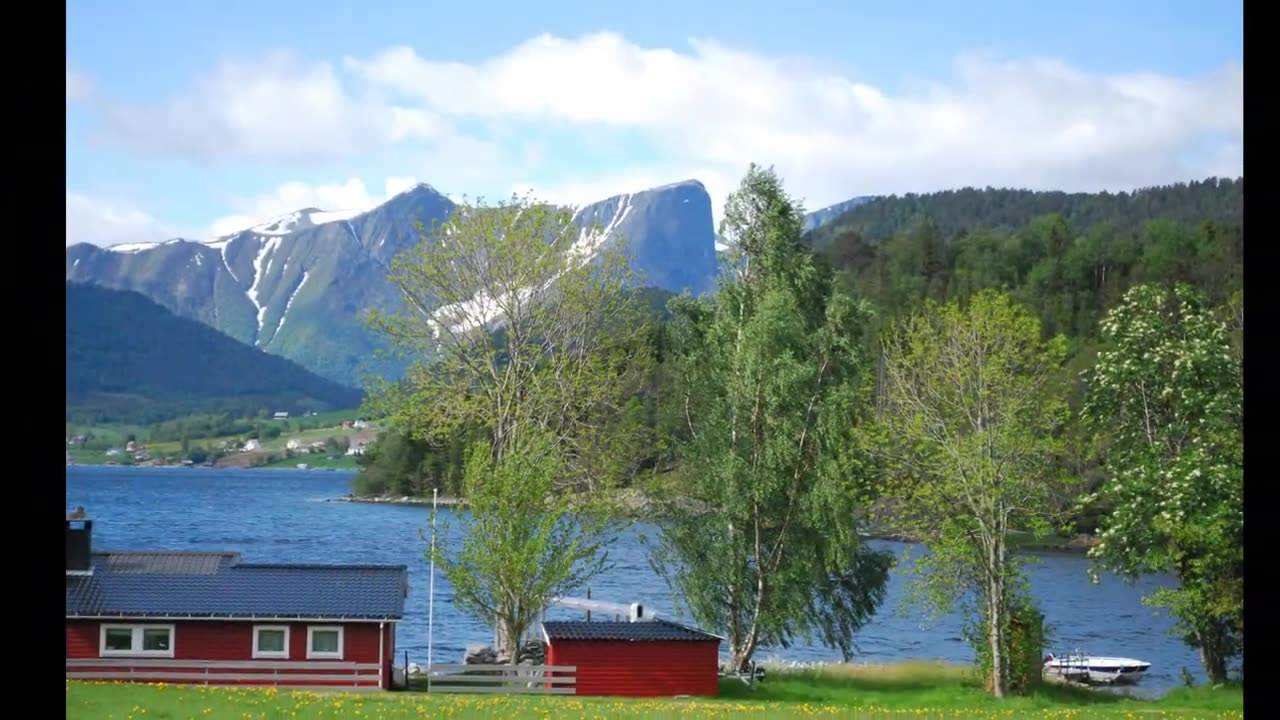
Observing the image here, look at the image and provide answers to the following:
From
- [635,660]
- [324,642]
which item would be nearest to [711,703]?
[635,660]

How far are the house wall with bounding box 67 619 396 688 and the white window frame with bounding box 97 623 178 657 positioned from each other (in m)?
0.07

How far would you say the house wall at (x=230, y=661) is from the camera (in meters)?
30.2

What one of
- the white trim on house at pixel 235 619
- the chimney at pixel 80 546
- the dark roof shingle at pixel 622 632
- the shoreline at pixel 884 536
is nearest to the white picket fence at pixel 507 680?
the dark roof shingle at pixel 622 632

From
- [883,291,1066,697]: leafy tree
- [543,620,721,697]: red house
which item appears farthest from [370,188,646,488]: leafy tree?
[883,291,1066,697]: leafy tree

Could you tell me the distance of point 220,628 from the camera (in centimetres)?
3100

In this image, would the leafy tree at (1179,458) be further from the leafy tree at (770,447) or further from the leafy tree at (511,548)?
the leafy tree at (511,548)

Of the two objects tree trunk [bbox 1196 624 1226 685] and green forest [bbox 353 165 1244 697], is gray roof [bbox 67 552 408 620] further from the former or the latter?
tree trunk [bbox 1196 624 1226 685]

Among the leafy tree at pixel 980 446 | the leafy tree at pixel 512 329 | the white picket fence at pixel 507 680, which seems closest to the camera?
the white picket fence at pixel 507 680

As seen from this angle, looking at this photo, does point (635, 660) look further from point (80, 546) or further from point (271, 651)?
point (80, 546)

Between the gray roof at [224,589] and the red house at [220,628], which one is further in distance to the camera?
the gray roof at [224,589]

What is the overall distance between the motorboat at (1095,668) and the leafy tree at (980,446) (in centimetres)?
896

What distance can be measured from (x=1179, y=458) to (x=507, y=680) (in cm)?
1786
